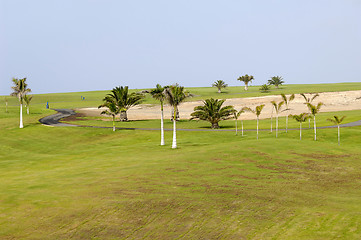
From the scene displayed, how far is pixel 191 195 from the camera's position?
68.2 ft

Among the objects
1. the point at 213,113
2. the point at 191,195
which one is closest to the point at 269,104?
the point at 213,113

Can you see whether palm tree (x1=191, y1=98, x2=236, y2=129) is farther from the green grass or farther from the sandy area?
the sandy area

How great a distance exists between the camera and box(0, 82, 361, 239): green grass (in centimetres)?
1625

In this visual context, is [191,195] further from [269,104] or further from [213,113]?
[269,104]

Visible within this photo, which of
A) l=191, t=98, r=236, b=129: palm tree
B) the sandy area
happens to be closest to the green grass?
l=191, t=98, r=236, b=129: palm tree

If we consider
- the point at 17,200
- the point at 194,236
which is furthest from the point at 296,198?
the point at 17,200

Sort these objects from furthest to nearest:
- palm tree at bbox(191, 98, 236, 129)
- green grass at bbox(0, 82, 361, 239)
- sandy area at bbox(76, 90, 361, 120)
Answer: sandy area at bbox(76, 90, 361, 120)
palm tree at bbox(191, 98, 236, 129)
green grass at bbox(0, 82, 361, 239)

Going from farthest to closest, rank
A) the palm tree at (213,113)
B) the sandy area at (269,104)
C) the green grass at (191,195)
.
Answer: the sandy area at (269,104), the palm tree at (213,113), the green grass at (191,195)

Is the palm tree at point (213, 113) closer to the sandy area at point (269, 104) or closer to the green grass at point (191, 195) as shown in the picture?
the green grass at point (191, 195)

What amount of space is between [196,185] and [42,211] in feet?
30.9

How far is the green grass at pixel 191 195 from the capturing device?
16.2 m

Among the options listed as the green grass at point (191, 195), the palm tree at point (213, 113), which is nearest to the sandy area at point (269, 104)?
the palm tree at point (213, 113)

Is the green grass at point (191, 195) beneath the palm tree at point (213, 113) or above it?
beneath

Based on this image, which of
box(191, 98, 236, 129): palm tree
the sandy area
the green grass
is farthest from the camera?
the sandy area
